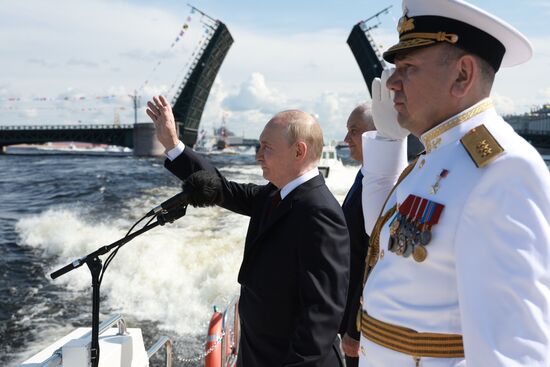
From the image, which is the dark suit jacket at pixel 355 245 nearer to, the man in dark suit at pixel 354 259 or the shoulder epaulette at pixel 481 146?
the man in dark suit at pixel 354 259

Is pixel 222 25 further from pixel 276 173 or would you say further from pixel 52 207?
pixel 276 173

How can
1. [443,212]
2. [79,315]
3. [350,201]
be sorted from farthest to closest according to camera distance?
1. [79,315]
2. [350,201]
3. [443,212]

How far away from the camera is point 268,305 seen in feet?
6.18

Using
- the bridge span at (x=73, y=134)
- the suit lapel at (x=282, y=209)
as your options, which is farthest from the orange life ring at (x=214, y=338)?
the bridge span at (x=73, y=134)

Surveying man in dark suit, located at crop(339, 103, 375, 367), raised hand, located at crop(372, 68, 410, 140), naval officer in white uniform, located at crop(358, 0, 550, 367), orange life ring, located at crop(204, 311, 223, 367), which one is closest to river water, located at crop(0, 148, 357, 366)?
orange life ring, located at crop(204, 311, 223, 367)

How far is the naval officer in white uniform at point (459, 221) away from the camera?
0.93 meters

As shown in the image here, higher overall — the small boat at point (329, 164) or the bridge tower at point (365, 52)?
the bridge tower at point (365, 52)

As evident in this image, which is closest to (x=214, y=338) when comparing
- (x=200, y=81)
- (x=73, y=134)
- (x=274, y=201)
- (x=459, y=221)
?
(x=274, y=201)

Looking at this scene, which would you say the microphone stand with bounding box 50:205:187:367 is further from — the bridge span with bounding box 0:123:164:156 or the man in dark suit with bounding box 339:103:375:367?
the bridge span with bounding box 0:123:164:156

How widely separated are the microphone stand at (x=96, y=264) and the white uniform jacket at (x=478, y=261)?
96 cm

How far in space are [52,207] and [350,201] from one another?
14.9 meters

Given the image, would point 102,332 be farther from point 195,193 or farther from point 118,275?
point 118,275

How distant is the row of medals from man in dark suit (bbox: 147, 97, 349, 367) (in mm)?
652

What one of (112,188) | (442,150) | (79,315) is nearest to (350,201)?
(442,150)
